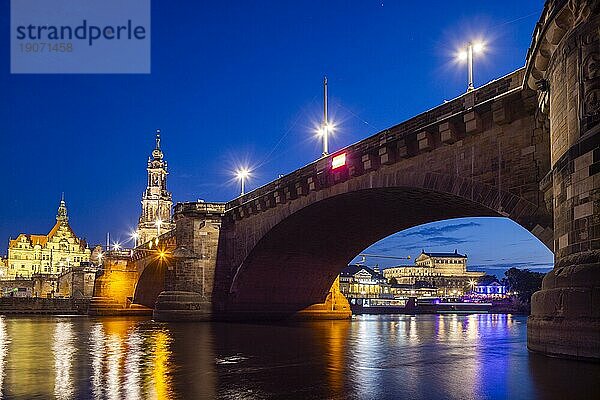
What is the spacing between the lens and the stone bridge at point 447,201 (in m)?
15.4

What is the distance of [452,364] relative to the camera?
54.0ft

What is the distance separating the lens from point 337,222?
1668 inches

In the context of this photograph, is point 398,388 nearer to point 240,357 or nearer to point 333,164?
point 240,357

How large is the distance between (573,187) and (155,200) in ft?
549

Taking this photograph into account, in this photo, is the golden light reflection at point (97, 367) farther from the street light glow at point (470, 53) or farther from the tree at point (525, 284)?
the tree at point (525, 284)

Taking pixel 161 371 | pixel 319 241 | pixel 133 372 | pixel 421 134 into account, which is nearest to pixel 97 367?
pixel 133 372

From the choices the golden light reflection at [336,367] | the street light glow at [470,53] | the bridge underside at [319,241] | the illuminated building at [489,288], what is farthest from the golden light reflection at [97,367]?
the illuminated building at [489,288]

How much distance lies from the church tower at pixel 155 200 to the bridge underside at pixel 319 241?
124784 millimetres

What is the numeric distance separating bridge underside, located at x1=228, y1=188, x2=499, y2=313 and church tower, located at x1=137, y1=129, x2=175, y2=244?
409 ft

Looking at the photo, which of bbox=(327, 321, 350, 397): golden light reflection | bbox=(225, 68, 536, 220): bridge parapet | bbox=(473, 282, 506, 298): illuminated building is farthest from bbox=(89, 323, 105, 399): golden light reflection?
bbox=(473, 282, 506, 298): illuminated building

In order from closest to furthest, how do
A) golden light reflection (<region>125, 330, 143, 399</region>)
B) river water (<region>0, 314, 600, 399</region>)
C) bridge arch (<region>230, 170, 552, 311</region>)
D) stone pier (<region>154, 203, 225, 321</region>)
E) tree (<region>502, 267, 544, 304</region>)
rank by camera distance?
golden light reflection (<region>125, 330, 143, 399</region>) < river water (<region>0, 314, 600, 399</region>) < bridge arch (<region>230, 170, 552, 311</region>) < stone pier (<region>154, 203, 225, 321</region>) < tree (<region>502, 267, 544, 304</region>)

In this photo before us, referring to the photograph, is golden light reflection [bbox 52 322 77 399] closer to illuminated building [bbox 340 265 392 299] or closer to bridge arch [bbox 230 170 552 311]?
bridge arch [bbox 230 170 552 311]

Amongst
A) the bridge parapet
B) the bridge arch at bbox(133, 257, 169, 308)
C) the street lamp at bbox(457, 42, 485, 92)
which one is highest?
the street lamp at bbox(457, 42, 485, 92)

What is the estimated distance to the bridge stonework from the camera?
47.6 feet
